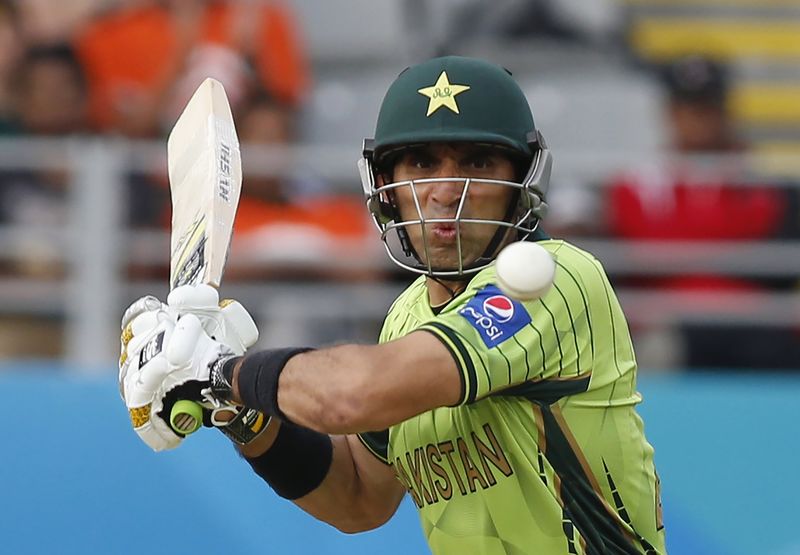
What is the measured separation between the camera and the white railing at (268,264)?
579cm

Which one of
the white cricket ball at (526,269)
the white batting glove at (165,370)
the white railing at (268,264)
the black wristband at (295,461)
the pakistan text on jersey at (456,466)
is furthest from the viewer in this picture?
the white railing at (268,264)

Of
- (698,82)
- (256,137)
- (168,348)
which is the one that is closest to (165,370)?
(168,348)

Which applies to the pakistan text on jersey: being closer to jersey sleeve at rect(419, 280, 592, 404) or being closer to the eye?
jersey sleeve at rect(419, 280, 592, 404)

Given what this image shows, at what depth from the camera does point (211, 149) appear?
137 inches

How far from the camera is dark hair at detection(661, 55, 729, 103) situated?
23.6 feet

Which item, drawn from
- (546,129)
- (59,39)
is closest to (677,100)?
(546,129)

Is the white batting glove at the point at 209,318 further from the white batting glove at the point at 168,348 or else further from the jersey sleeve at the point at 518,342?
the jersey sleeve at the point at 518,342

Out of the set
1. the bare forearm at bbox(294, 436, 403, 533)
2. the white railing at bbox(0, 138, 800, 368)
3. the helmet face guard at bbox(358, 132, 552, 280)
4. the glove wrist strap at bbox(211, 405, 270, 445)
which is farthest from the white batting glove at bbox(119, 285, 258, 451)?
the white railing at bbox(0, 138, 800, 368)

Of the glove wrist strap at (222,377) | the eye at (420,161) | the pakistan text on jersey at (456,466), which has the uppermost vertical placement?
the eye at (420,161)

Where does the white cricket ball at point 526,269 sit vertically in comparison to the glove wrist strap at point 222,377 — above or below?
above

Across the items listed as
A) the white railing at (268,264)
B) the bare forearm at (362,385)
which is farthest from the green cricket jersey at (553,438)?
the white railing at (268,264)

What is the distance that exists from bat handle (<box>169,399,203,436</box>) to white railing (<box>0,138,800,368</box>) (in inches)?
106

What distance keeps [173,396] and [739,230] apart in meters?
3.95

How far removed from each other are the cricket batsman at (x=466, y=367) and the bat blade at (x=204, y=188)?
18cm
